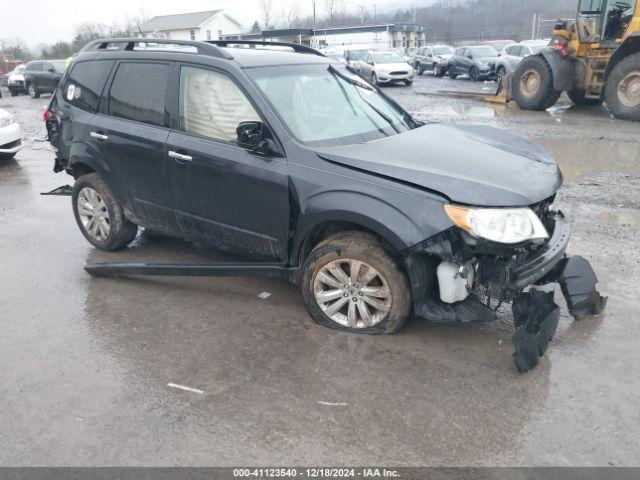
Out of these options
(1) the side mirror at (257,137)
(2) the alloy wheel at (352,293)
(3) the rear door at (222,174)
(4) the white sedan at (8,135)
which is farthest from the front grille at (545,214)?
(4) the white sedan at (8,135)

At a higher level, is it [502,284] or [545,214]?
[545,214]

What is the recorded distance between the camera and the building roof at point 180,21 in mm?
71625

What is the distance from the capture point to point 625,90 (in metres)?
13.1

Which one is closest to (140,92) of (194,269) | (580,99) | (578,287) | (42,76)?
(194,269)

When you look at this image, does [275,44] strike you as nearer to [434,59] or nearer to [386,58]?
[386,58]

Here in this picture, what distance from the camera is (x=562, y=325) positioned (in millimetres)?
3916

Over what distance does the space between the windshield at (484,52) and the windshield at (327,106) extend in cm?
2386

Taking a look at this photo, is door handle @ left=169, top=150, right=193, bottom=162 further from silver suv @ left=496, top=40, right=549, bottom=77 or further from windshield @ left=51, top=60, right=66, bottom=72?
windshield @ left=51, top=60, right=66, bottom=72

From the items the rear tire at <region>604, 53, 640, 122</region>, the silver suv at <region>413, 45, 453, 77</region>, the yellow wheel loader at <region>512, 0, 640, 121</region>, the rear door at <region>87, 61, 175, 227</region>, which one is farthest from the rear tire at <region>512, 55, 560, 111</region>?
the silver suv at <region>413, 45, 453, 77</region>

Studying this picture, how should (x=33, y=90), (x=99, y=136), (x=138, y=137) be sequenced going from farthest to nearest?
(x=33, y=90)
(x=99, y=136)
(x=138, y=137)

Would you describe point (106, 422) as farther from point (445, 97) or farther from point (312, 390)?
point (445, 97)

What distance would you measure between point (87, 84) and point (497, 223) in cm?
414

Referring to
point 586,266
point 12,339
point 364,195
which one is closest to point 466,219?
point 364,195

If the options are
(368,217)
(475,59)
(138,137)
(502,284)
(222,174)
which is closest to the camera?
(502,284)
